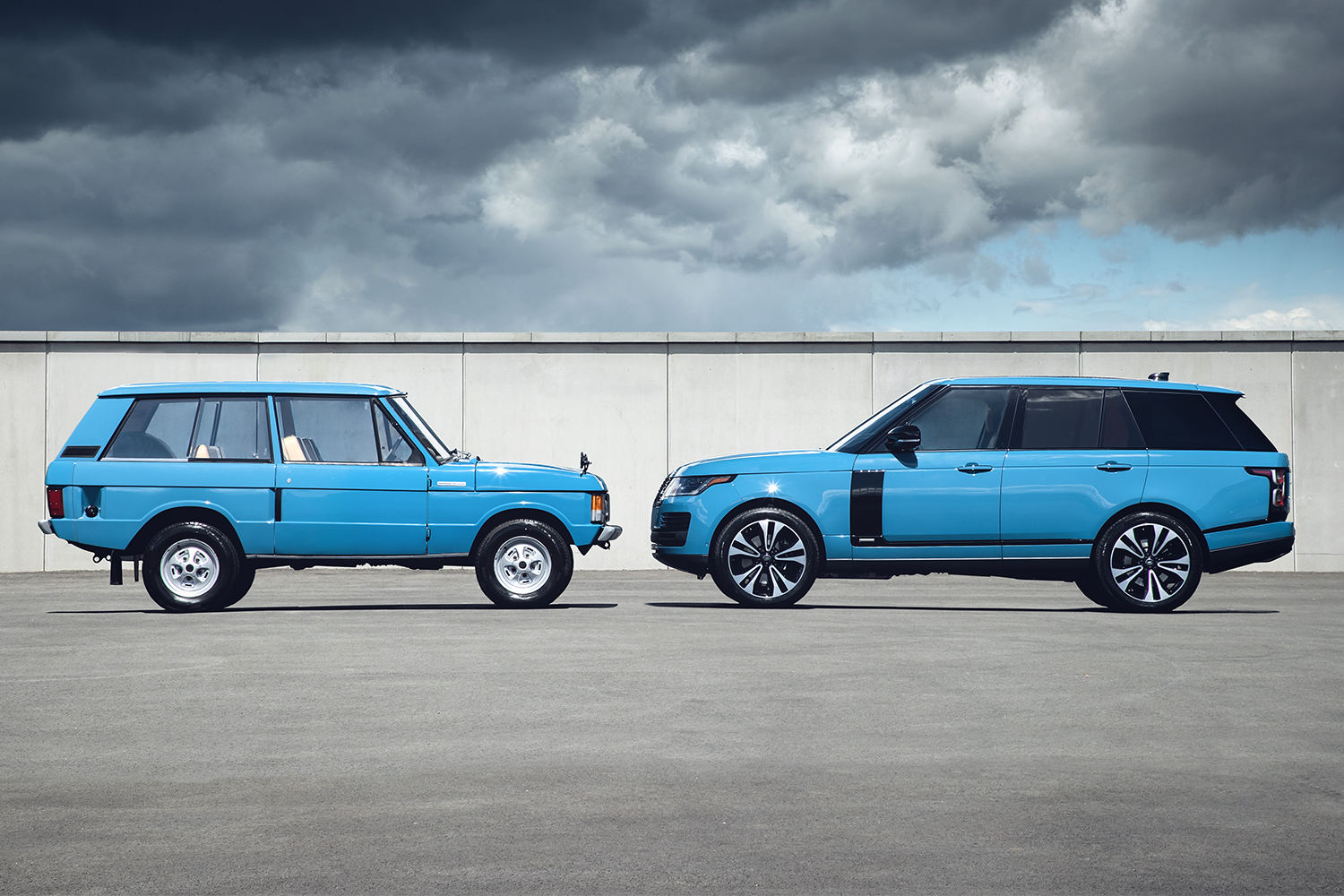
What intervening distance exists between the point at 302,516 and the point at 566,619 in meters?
2.76

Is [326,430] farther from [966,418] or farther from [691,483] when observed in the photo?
[966,418]

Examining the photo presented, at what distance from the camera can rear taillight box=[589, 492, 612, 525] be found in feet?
38.6

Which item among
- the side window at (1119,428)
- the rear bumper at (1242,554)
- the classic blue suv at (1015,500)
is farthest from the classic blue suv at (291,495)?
the rear bumper at (1242,554)

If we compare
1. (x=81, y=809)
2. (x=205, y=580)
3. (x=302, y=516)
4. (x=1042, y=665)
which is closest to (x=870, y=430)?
(x=1042, y=665)

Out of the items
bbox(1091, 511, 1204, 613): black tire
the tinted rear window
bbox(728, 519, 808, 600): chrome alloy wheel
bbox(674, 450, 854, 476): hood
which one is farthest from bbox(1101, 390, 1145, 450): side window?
bbox(728, 519, 808, 600): chrome alloy wheel

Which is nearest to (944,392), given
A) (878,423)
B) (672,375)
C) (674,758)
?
(878,423)

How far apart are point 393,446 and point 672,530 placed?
270 cm

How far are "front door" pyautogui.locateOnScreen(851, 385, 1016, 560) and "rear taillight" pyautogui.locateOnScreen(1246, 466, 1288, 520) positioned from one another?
2339 millimetres

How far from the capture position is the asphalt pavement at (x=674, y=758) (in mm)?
3799

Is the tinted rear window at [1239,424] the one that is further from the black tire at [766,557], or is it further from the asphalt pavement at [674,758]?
the black tire at [766,557]

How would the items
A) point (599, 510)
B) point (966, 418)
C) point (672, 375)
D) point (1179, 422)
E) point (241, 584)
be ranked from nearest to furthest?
point (966, 418)
point (1179, 422)
point (599, 510)
point (241, 584)
point (672, 375)

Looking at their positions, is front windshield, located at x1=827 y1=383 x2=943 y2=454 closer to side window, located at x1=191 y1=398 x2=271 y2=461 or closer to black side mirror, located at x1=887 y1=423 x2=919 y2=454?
black side mirror, located at x1=887 y1=423 x2=919 y2=454

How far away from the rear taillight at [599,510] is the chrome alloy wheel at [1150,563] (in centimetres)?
463

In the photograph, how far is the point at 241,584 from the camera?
12.2 metres
